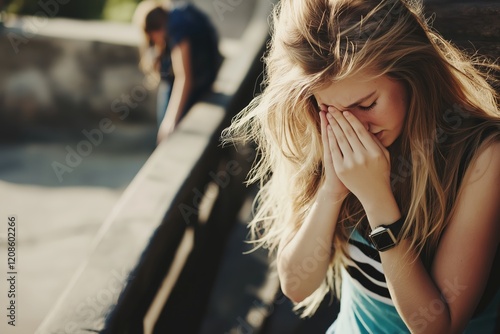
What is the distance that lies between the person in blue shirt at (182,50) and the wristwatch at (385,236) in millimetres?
2947

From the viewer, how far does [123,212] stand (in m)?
2.64

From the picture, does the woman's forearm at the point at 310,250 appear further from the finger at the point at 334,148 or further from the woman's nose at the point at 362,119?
the woman's nose at the point at 362,119

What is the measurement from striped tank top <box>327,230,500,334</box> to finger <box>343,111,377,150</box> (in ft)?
1.03

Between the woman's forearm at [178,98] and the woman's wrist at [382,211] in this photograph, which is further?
the woman's forearm at [178,98]

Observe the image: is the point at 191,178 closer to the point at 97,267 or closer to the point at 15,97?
the point at 97,267

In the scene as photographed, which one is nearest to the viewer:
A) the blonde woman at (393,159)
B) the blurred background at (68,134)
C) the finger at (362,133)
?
the blonde woman at (393,159)

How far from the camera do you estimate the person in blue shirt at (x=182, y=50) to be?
4.53 metres

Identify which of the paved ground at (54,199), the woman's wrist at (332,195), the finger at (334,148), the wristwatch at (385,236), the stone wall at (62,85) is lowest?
the paved ground at (54,199)

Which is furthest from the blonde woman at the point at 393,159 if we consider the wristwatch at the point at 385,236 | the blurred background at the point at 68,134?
the blurred background at the point at 68,134

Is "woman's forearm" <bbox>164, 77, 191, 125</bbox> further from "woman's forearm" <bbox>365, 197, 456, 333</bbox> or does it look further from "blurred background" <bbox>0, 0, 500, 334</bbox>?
"woman's forearm" <bbox>365, 197, 456, 333</bbox>

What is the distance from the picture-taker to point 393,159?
1.75 meters

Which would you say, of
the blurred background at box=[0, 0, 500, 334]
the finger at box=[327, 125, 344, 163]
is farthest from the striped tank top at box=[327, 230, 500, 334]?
the blurred background at box=[0, 0, 500, 334]

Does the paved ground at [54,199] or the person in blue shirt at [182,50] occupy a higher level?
the person in blue shirt at [182,50]

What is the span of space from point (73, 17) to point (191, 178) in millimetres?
9869
